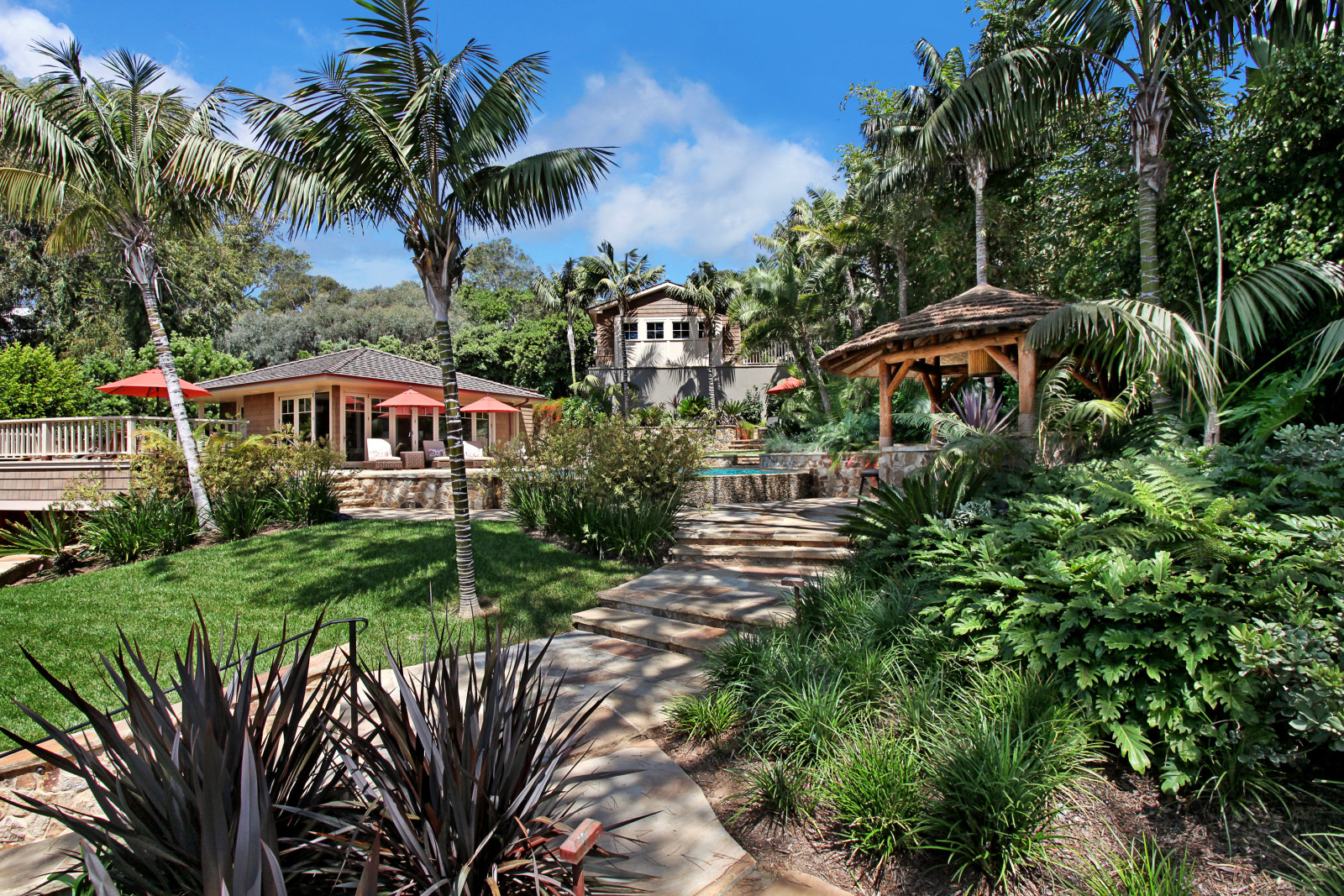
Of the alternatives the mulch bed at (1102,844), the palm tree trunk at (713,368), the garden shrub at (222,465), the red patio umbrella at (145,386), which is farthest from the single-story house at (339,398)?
the mulch bed at (1102,844)

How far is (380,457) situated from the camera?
21.1 m

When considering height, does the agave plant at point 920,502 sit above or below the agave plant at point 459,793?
above

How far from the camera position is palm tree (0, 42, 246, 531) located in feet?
29.7

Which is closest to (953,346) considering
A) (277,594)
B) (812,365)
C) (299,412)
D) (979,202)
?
(979,202)

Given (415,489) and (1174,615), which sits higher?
(415,489)

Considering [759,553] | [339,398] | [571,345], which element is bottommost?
[759,553]

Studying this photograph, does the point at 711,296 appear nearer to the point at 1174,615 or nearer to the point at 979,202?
the point at 979,202

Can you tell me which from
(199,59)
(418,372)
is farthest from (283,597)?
(418,372)

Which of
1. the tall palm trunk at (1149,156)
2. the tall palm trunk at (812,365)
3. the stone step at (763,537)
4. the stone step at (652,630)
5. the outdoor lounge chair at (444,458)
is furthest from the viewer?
the tall palm trunk at (812,365)

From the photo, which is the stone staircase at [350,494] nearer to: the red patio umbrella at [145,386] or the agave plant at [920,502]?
the red patio umbrella at [145,386]

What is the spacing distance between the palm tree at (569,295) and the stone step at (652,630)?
2902cm

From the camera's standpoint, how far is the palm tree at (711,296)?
33.3 metres

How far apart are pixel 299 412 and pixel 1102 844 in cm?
2418

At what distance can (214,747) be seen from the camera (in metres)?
1.68
